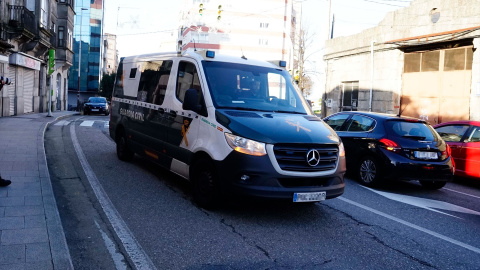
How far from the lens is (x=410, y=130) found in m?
8.29

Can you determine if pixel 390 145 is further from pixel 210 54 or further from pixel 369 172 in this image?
pixel 210 54

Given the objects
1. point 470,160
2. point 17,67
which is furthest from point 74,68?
point 470,160

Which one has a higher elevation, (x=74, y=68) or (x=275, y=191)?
(x=74, y=68)

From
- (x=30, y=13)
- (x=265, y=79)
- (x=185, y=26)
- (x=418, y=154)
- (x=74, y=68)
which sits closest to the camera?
(x=265, y=79)

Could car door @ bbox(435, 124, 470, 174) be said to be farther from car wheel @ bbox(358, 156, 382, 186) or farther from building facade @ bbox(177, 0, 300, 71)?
building facade @ bbox(177, 0, 300, 71)

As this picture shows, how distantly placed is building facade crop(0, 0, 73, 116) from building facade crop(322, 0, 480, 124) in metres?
17.3

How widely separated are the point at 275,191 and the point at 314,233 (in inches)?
26.9

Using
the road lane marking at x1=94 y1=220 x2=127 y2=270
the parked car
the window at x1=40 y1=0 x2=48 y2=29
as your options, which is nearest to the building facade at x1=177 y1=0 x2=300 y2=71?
the window at x1=40 y1=0 x2=48 y2=29

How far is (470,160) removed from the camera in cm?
939

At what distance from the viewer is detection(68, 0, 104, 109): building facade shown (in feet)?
259

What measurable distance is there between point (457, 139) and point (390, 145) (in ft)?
9.75

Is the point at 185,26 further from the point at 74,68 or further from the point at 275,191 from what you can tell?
the point at 275,191

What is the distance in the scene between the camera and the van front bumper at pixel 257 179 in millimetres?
5113

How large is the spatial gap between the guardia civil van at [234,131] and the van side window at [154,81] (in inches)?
0.7
